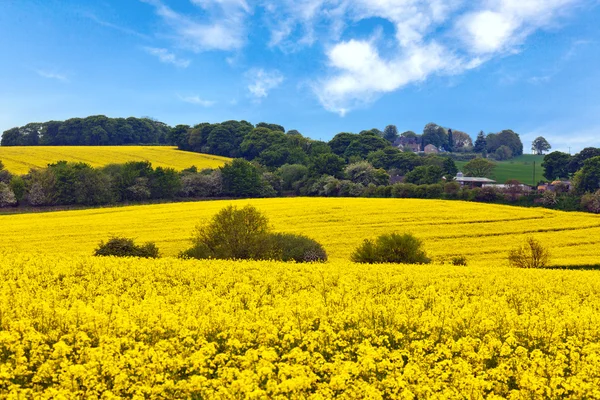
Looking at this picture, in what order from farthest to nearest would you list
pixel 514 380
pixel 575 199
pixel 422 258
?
pixel 575 199
pixel 422 258
pixel 514 380

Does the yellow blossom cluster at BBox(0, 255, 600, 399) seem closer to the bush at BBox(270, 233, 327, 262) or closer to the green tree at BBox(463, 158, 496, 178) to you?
the bush at BBox(270, 233, 327, 262)

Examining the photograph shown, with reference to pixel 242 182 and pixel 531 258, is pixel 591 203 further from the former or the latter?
pixel 242 182

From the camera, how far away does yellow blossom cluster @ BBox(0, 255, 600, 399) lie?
6719 mm

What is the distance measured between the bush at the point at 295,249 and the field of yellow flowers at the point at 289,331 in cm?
684

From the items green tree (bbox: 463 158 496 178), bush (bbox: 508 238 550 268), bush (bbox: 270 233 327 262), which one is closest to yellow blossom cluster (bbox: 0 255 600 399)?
bush (bbox: 270 233 327 262)

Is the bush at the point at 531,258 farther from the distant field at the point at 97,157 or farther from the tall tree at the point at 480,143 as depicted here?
the tall tree at the point at 480,143

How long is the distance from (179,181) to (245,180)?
1040cm

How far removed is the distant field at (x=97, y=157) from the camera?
8444cm

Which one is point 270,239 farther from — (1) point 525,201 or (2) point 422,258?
(1) point 525,201

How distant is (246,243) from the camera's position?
2677 centimetres

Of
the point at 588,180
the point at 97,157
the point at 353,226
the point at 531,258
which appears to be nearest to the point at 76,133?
the point at 97,157

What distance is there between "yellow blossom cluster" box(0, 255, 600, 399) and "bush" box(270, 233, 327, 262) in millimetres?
9449

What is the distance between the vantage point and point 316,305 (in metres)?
11.2

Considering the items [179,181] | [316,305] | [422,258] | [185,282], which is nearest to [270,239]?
[422,258]
